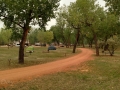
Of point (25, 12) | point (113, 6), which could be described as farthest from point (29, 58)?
point (113, 6)

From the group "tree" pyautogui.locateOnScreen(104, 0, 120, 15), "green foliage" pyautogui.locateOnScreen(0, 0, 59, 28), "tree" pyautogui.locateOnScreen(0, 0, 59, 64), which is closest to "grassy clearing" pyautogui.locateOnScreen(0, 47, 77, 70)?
"tree" pyautogui.locateOnScreen(0, 0, 59, 64)

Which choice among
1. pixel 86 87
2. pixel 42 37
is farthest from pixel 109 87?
pixel 42 37

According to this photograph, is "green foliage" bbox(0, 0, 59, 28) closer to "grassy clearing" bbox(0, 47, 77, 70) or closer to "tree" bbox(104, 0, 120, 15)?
"grassy clearing" bbox(0, 47, 77, 70)

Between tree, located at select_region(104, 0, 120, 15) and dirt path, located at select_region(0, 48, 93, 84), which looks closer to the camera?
dirt path, located at select_region(0, 48, 93, 84)

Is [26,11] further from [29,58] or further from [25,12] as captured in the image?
[29,58]

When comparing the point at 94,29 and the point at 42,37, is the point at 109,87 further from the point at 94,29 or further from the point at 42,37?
the point at 42,37

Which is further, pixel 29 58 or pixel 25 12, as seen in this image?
pixel 29 58

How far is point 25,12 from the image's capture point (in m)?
24.6

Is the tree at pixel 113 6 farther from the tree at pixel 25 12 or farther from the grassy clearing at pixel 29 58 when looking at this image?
the grassy clearing at pixel 29 58

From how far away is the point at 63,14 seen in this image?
56.1 meters

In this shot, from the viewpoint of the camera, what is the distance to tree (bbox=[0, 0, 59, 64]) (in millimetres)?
23250

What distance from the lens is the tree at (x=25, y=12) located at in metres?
23.2

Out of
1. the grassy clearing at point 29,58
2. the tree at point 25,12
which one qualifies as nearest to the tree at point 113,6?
the tree at point 25,12

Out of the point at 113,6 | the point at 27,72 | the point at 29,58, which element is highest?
the point at 113,6
